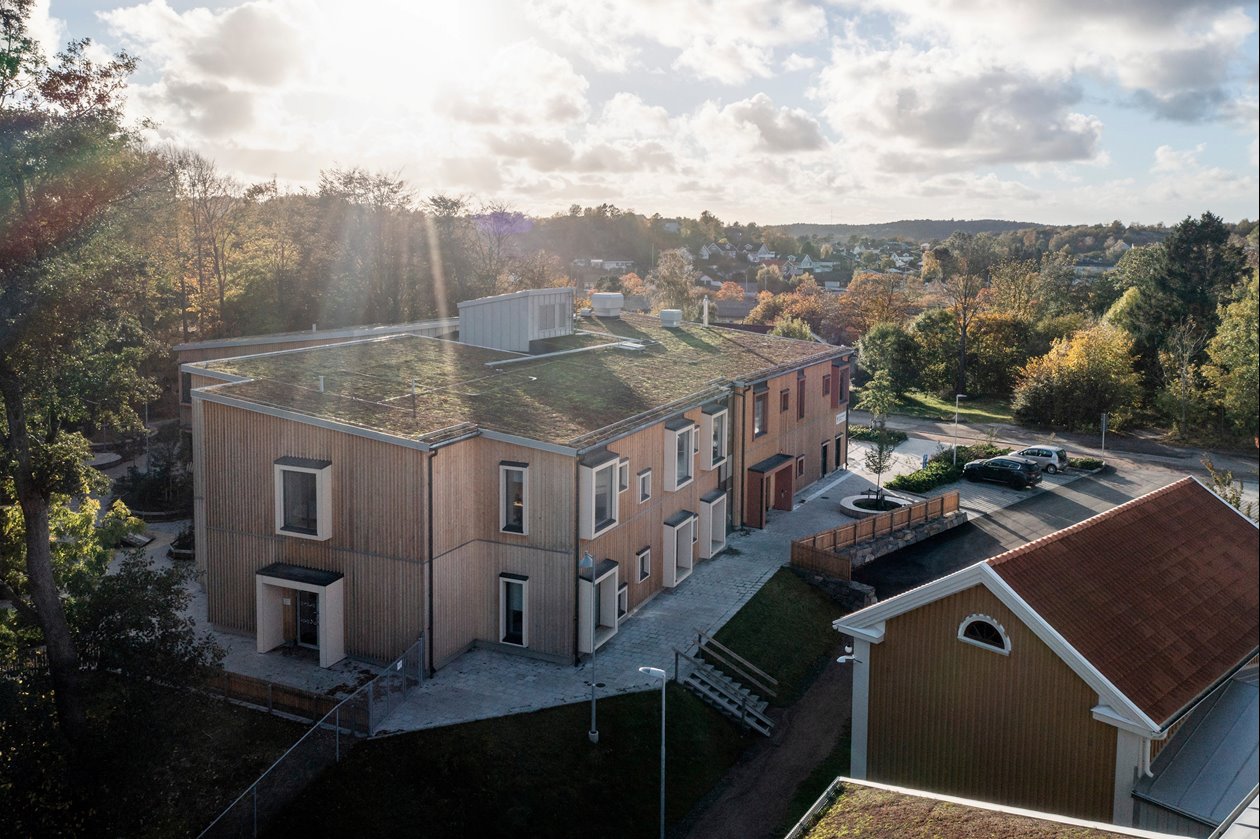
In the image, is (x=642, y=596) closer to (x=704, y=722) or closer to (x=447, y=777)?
(x=704, y=722)

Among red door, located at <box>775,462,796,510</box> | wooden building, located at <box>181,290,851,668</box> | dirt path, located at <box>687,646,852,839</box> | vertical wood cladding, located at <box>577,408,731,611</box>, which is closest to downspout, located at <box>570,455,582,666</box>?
wooden building, located at <box>181,290,851,668</box>

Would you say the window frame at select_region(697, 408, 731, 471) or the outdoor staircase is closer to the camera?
the outdoor staircase

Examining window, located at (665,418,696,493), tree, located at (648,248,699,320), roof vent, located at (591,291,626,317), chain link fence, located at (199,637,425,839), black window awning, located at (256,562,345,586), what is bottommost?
chain link fence, located at (199,637,425,839)

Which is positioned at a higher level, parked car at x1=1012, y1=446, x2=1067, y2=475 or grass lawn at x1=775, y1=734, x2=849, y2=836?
parked car at x1=1012, y1=446, x2=1067, y2=475

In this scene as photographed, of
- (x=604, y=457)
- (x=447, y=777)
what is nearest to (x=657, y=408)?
(x=604, y=457)

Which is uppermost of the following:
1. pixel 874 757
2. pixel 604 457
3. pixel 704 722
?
pixel 604 457

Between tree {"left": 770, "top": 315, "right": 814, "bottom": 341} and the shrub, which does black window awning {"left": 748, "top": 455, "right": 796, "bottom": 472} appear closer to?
the shrub

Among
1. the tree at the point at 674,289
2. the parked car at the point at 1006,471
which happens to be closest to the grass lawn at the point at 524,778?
the parked car at the point at 1006,471
